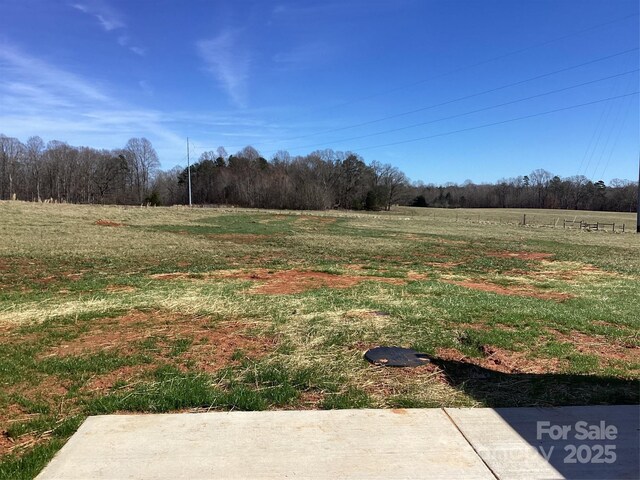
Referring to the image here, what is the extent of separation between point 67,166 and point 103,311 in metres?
108

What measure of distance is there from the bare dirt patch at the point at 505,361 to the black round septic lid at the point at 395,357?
291mm

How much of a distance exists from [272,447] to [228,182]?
108 meters

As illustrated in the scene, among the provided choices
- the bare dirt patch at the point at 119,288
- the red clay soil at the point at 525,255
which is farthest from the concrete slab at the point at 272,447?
the red clay soil at the point at 525,255

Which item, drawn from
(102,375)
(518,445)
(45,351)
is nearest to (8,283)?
(45,351)

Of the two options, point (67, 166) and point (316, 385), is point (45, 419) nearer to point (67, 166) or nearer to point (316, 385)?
point (316, 385)

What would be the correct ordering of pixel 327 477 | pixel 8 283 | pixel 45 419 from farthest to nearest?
pixel 8 283 < pixel 45 419 < pixel 327 477

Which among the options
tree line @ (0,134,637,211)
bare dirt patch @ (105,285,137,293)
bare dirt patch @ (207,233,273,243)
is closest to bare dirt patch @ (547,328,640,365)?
bare dirt patch @ (105,285,137,293)

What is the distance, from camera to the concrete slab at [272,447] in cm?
273

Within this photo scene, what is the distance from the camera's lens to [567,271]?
14.6m

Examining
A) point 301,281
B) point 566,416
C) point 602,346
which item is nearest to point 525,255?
point 301,281

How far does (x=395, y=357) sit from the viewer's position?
195 inches

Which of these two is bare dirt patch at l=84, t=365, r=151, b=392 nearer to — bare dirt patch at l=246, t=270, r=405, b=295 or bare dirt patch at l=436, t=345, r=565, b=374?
bare dirt patch at l=436, t=345, r=565, b=374

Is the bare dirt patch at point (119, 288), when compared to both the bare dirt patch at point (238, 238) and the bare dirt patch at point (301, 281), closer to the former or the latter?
the bare dirt patch at point (301, 281)

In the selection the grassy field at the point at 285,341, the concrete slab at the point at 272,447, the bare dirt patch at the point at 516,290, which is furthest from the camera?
the bare dirt patch at the point at 516,290
